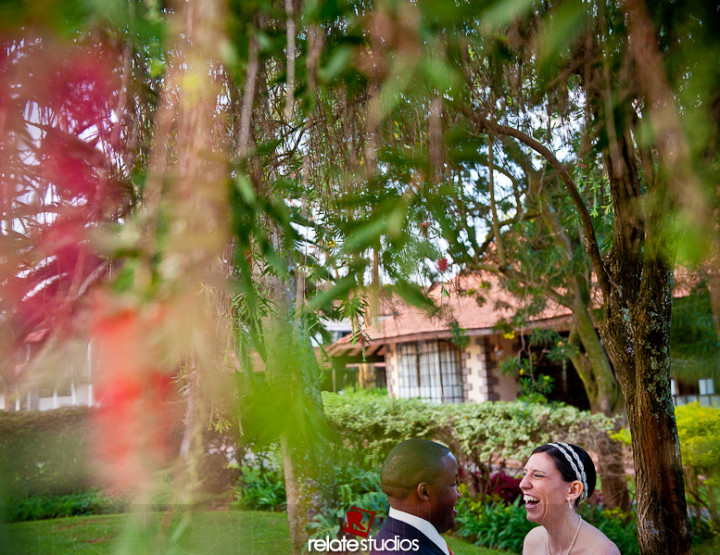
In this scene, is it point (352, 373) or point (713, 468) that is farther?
point (352, 373)

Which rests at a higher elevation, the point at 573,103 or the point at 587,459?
the point at 573,103

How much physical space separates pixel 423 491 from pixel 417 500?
4 centimetres

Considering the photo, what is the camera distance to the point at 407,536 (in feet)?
7.07

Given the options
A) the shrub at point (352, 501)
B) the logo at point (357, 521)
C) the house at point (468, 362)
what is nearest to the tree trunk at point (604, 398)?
the house at point (468, 362)

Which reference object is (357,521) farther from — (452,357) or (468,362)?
(452,357)

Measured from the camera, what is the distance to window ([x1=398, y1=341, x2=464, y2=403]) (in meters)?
14.9

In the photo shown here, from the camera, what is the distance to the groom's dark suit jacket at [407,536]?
7.00 feet

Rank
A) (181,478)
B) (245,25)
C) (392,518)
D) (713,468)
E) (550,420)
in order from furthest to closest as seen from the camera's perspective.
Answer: (550,420) → (713,468) → (392,518) → (245,25) → (181,478)

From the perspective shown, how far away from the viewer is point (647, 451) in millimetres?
3303

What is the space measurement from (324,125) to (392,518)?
1.56 metres

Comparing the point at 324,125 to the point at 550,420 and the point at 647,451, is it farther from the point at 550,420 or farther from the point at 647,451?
the point at 550,420

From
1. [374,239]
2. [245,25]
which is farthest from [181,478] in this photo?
[245,25]

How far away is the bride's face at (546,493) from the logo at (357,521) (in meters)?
3.50

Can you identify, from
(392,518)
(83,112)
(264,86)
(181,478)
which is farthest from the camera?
(83,112)
